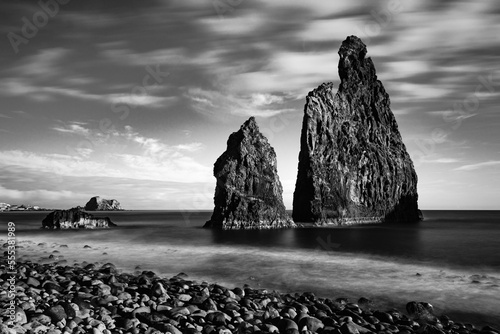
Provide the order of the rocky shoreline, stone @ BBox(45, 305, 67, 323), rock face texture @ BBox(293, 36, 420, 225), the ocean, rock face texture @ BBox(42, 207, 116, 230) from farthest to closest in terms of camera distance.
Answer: rock face texture @ BBox(293, 36, 420, 225), rock face texture @ BBox(42, 207, 116, 230), the ocean, the rocky shoreline, stone @ BBox(45, 305, 67, 323)

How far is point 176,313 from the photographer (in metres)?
12.8

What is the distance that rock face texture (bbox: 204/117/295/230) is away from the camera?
247 ft

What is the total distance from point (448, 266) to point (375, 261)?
6.43m

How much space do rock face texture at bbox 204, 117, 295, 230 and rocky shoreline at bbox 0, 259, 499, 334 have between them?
189ft

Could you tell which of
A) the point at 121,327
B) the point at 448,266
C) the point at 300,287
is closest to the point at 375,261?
the point at 448,266

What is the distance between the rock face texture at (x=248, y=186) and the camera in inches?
2965

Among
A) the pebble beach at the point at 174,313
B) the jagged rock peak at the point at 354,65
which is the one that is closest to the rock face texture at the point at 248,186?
the jagged rock peak at the point at 354,65

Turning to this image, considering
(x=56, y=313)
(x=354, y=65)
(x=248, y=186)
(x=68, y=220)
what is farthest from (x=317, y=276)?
(x=354, y=65)

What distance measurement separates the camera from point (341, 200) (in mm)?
102625

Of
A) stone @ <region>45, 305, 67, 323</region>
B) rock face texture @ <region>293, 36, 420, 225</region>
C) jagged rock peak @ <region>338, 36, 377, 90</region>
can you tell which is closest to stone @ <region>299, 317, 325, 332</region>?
stone @ <region>45, 305, 67, 323</region>

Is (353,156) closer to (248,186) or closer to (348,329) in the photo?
(248,186)

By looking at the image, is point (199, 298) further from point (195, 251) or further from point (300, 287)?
point (195, 251)

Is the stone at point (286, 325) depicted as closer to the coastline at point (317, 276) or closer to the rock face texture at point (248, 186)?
the coastline at point (317, 276)

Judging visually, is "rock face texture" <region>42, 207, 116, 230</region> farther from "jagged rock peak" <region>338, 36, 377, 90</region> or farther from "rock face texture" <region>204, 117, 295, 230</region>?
"jagged rock peak" <region>338, 36, 377, 90</region>
